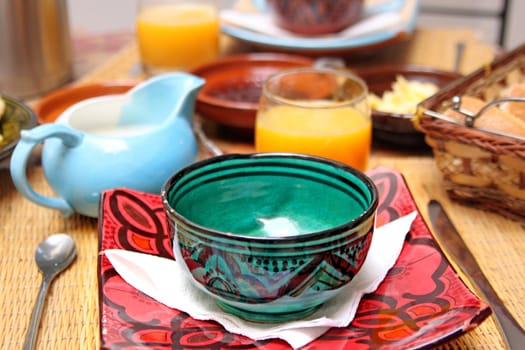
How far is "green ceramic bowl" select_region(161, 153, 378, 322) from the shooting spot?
478mm

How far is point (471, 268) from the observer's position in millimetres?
646

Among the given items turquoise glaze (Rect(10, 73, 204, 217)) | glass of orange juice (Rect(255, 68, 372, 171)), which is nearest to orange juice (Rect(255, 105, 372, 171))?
glass of orange juice (Rect(255, 68, 372, 171))

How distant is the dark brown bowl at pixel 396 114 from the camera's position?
913mm

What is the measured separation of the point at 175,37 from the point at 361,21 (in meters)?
0.43

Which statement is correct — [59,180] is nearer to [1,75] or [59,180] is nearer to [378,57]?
[1,75]

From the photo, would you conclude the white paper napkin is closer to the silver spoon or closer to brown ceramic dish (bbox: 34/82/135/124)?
the silver spoon

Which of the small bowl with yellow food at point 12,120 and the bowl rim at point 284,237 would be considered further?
the small bowl with yellow food at point 12,120

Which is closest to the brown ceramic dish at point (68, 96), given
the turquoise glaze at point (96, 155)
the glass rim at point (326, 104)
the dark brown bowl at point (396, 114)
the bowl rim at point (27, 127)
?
the bowl rim at point (27, 127)

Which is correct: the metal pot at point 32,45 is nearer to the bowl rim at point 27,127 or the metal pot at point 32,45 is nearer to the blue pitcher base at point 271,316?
the bowl rim at point 27,127

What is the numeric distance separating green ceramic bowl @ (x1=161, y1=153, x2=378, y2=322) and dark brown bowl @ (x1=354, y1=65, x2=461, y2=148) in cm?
34

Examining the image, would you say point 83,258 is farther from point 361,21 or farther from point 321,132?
point 361,21

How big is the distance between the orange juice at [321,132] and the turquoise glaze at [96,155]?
0.11m

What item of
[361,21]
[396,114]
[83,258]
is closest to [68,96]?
[83,258]

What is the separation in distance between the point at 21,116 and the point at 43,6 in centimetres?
36
